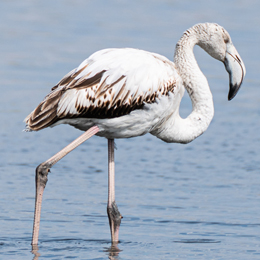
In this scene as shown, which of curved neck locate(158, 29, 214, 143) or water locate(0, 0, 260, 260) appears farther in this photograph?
curved neck locate(158, 29, 214, 143)

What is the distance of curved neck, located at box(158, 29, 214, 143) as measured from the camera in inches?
323

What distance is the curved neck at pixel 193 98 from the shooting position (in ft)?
26.9

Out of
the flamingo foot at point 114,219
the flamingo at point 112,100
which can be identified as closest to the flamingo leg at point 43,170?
the flamingo at point 112,100

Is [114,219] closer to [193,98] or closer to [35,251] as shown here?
[35,251]

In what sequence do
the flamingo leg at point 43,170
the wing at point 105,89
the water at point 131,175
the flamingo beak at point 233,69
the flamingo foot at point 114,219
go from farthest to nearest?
1. the flamingo beak at point 233,69
2. the flamingo foot at point 114,219
3. the water at point 131,175
4. the flamingo leg at point 43,170
5. the wing at point 105,89

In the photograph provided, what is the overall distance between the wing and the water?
1.31m

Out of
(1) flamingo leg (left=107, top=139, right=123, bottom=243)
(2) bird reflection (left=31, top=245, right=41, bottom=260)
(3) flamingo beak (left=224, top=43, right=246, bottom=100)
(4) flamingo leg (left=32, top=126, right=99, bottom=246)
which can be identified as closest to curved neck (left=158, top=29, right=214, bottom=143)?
(3) flamingo beak (left=224, top=43, right=246, bottom=100)

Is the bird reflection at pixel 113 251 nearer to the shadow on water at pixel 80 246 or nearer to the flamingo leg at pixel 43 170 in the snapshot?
the shadow on water at pixel 80 246

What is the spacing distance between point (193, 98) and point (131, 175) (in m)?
2.47

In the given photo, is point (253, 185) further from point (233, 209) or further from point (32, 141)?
point (32, 141)

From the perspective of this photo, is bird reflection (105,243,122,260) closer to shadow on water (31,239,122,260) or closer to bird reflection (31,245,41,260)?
shadow on water (31,239,122,260)

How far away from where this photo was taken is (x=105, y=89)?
24.4 ft

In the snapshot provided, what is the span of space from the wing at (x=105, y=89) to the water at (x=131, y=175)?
1313mm

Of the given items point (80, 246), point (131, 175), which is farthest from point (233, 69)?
point (131, 175)
